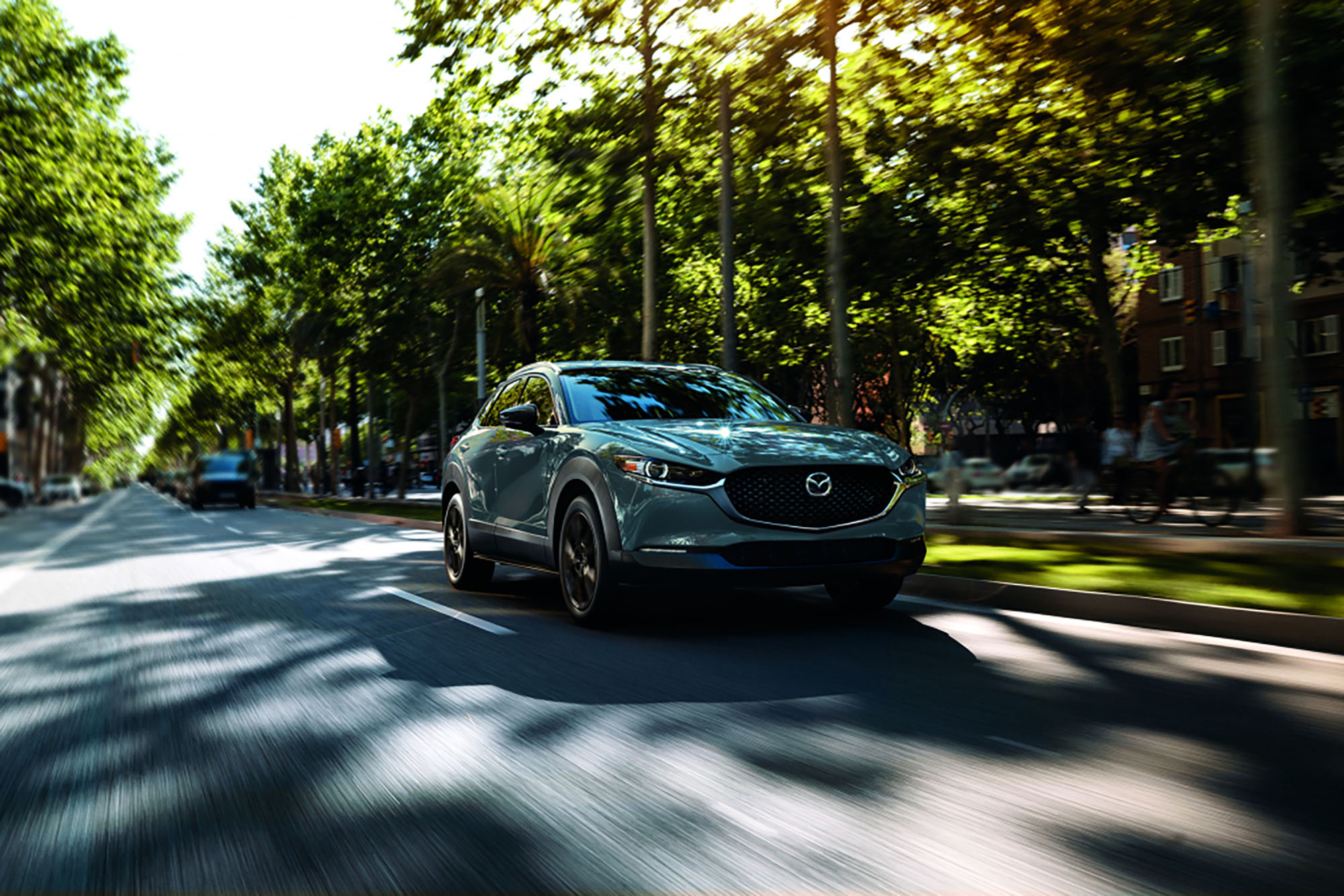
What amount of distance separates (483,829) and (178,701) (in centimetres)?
266

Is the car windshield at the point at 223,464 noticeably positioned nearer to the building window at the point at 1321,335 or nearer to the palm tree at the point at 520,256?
the palm tree at the point at 520,256

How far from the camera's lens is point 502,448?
889 cm

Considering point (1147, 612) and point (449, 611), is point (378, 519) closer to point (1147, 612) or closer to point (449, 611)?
point (449, 611)

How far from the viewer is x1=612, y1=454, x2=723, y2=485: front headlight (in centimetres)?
657

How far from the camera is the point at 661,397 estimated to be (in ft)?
27.2

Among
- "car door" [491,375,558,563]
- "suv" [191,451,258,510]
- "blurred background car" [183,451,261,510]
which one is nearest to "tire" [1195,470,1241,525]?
"car door" [491,375,558,563]

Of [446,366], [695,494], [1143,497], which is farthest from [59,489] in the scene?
[695,494]

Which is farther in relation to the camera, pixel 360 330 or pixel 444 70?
pixel 360 330

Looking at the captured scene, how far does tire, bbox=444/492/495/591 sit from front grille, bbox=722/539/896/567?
370cm

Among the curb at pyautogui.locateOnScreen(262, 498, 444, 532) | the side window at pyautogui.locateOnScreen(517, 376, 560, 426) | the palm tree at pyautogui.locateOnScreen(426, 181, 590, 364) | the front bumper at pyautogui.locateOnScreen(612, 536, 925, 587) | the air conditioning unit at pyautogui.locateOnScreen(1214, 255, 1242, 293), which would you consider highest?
the air conditioning unit at pyautogui.locateOnScreen(1214, 255, 1242, 293)

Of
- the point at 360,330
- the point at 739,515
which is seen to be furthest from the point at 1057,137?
the point at 360,330

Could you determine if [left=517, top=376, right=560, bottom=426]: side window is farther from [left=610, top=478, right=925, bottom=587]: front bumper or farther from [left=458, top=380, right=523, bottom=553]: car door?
[left=610, top=478, right=925, bottom=587]: front bumper

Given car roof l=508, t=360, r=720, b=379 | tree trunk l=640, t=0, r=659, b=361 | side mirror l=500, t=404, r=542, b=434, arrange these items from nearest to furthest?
side mirror l=500, t=404, r=542, b=434
car roof l=508, t=360, r=720, b=379
tree trunk l=640, t=0, r=659, b=361

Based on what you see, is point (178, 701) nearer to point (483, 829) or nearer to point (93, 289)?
point (483, 829)
